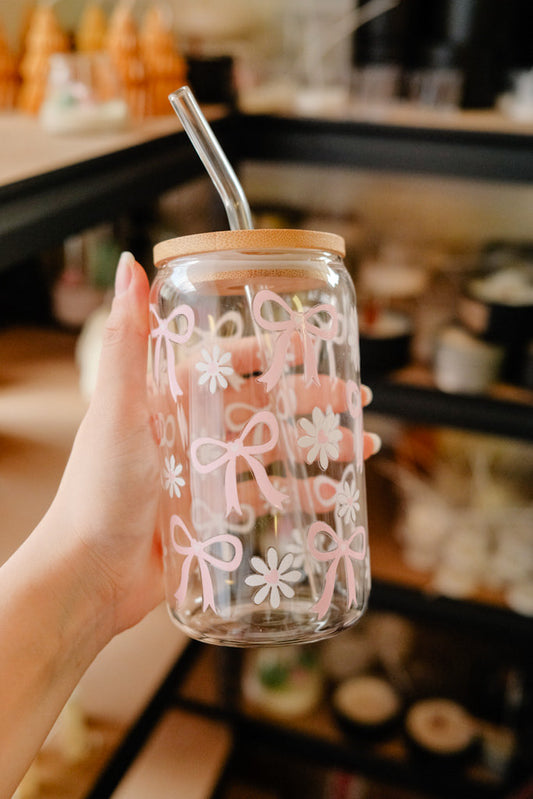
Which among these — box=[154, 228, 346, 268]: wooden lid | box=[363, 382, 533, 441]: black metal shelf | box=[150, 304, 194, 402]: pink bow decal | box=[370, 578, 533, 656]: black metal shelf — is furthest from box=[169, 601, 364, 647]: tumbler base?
box=[370, 578, 533, 656]: black metal shelf

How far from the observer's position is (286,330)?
1.80 feet

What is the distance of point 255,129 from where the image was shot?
1228 millimetres

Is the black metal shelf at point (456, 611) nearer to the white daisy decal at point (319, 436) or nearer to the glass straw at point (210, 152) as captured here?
the white daisy decal at point (319, 436)

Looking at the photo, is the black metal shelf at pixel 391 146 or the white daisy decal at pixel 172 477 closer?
the white daisy decal at pixel 172 477

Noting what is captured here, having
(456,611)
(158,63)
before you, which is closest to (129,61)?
(158,63)

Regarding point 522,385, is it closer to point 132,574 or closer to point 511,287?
point 511,287

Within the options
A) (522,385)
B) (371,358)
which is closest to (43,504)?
(371,358)

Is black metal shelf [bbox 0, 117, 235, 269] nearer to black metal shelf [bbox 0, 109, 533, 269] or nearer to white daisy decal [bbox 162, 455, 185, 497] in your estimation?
black metal shelf [bbox 0, 109, 533, 269]

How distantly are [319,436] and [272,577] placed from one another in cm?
12

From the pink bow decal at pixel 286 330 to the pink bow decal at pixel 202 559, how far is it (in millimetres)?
146

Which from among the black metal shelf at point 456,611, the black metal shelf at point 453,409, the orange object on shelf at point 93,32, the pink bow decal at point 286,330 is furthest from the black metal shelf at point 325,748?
the orange object on shelf at point 93,32

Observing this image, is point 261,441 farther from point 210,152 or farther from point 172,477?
point 210,152

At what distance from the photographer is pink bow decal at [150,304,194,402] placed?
58 cm

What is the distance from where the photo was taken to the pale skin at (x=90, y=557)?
576 mm
